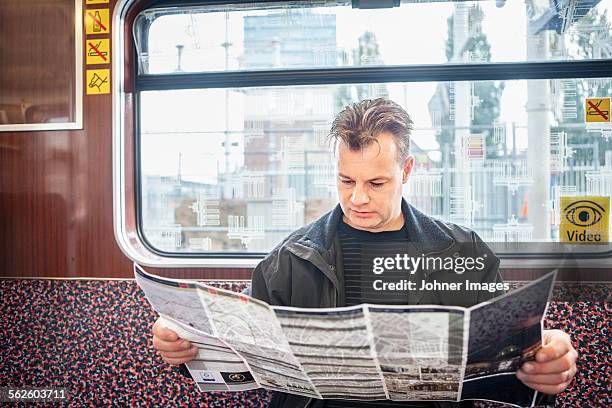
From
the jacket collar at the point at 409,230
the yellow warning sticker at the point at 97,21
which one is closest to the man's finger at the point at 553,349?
the jacket collar at the point at 409,230

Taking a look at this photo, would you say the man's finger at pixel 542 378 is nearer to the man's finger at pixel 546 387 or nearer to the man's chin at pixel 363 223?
the man's finger at pixel 546 387

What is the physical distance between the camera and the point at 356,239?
6.66 ft

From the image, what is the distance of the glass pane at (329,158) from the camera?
7.23ft

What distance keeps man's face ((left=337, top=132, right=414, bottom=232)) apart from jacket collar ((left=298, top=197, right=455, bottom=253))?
4cm

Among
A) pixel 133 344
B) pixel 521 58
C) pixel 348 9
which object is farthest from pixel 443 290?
pixel 133 344

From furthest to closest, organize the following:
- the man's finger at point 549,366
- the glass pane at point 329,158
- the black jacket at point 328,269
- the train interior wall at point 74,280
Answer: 1. the train interior wall at point 74,280
2. the glass pane at point 329,158
3. the black jacket at point 328,269
4. the man's finger at point 549,366

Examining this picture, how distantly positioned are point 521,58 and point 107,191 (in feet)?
5.96

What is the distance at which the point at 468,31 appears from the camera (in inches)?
89.7

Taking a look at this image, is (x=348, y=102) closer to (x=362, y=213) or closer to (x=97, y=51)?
(x=362, y=213)

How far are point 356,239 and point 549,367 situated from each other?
28.8 inches

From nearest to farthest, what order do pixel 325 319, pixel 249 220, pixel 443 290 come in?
pixel 325 319 → pixel 443 290 → pixel 249 220

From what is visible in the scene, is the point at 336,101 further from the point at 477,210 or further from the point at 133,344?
the point at 133,344

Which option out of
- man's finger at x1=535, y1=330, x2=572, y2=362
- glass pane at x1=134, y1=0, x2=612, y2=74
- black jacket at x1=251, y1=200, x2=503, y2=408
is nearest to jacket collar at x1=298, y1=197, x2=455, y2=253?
black jacket at x1=251, y1=200, x2=503, y2=408

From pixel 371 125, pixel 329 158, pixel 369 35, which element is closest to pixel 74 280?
pixel 329 158
